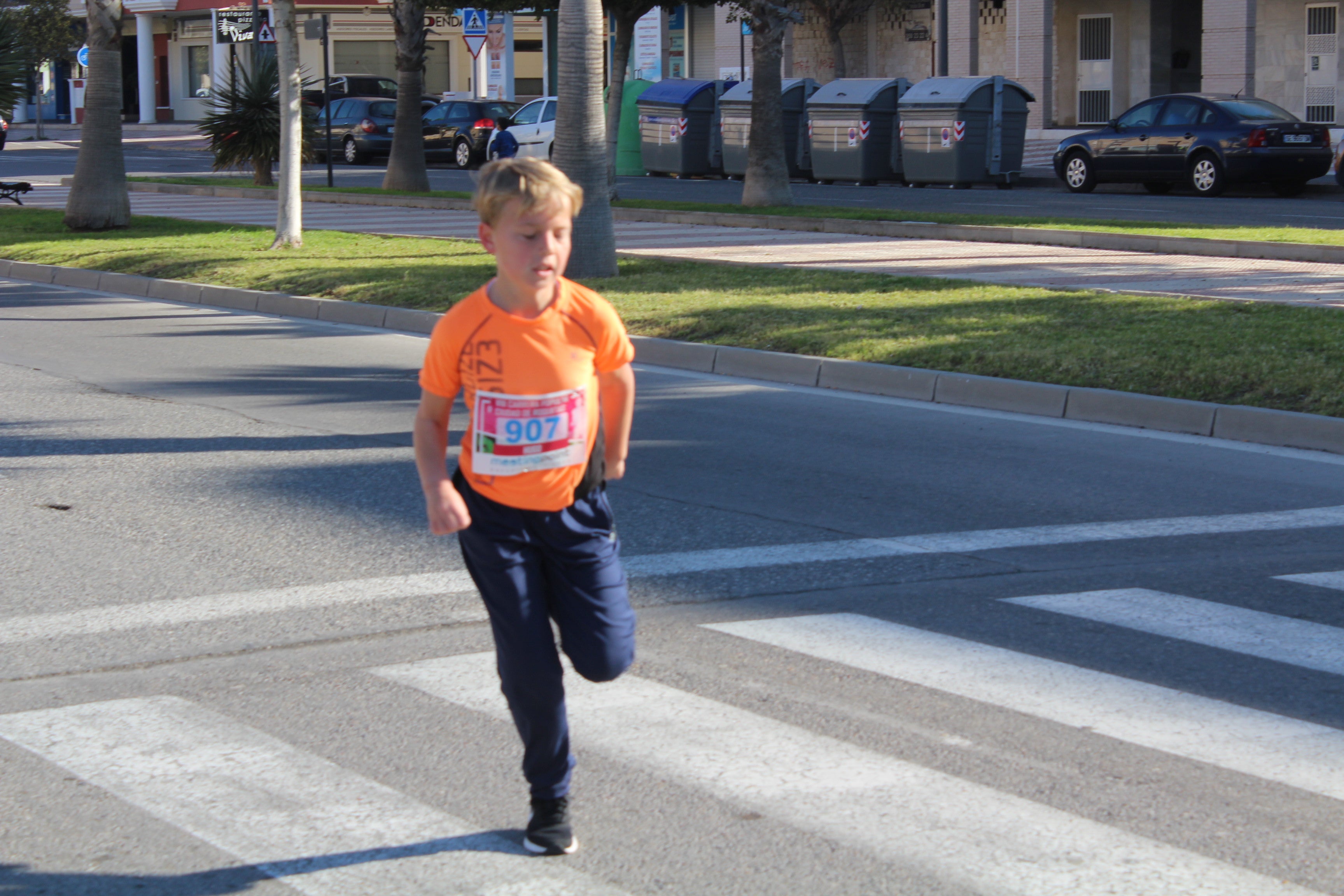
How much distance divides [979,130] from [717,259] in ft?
45.5

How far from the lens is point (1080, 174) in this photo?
27.8 m

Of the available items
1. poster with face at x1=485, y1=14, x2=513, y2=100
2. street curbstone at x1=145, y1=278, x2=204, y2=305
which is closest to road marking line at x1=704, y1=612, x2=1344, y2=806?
street curbstone at x1=145, y1=278, x2=204, y2=305

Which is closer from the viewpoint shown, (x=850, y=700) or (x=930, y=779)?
(x=930, y=779)

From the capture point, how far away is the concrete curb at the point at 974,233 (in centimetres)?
1620

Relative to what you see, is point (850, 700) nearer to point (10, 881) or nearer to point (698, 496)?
point (10, 881)

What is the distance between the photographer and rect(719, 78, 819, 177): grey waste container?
1251 inches

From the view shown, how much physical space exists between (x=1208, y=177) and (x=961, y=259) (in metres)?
11.2

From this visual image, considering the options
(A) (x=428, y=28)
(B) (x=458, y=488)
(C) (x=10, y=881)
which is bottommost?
(C) (x=10, y=881)

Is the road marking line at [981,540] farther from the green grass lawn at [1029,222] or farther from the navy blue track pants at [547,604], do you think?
the green grass lawn at [1029,222]

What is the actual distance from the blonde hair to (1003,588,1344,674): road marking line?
9.09 ft

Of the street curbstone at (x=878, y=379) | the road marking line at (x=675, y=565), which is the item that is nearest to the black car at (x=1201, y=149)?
the street curbstone at (x=878, y=379)

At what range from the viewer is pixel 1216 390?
9234 mm

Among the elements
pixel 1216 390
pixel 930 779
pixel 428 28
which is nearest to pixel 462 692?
pixel 930 779

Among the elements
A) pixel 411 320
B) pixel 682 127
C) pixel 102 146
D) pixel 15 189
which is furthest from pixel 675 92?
pixel 411 320
